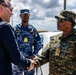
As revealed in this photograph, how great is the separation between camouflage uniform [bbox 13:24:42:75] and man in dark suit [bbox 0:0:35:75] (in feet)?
10.1

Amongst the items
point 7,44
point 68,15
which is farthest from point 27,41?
point 7,44

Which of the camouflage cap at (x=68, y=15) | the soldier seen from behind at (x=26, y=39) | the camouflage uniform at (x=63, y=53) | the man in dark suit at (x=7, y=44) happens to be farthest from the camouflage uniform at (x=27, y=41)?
the man in dark suit at (x=7, y=44)

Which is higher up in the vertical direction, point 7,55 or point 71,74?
point 7,55

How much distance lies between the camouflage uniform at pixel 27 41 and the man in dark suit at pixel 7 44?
3.07 meters

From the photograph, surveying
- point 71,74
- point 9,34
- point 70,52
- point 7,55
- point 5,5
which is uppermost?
point 5,5

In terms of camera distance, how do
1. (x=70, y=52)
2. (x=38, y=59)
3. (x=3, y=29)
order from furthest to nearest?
(x=38, y=59) < (x=70, y=52) < (x=3, y=29)

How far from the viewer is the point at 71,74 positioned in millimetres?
4488

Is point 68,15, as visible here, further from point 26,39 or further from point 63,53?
point 26,39

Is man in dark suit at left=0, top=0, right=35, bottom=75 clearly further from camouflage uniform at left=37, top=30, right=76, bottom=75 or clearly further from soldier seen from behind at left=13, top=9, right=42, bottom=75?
soldier seen from behind at left=13, top=9, right=42, bottom=75

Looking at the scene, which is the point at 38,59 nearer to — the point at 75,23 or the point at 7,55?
the point at 75,23

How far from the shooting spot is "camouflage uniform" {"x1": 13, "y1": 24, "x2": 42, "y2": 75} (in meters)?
6.70

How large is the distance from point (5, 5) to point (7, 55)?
580 mm

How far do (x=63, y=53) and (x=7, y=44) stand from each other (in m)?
1.32

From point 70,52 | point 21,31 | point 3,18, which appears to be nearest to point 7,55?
point 3,18
